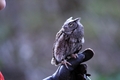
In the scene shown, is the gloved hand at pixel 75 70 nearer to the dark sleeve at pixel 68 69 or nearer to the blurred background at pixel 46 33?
the dark sleeve at pixel 68 69

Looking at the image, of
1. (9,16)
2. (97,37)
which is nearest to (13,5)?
(9,16)

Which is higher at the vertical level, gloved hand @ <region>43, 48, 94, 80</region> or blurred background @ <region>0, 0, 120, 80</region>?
blurred background @ <region>0, 0, 120, 80</region>

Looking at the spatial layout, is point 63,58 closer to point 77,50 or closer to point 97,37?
point 77,50

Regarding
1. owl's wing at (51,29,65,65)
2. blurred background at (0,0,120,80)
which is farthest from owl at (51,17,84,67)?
blurred background at (0,0,120,80)

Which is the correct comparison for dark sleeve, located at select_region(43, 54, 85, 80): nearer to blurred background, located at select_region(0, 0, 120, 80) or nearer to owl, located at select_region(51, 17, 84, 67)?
owl, located at select_region(51, 17, 84, 67)

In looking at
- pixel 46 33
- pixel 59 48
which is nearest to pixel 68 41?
pixel 59 48

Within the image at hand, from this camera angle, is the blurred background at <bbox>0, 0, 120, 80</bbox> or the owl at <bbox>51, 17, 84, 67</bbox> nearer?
the owl at <bbox>51, 17, 84, 67</bbox>

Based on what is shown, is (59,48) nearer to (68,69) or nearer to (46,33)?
(68,69)
